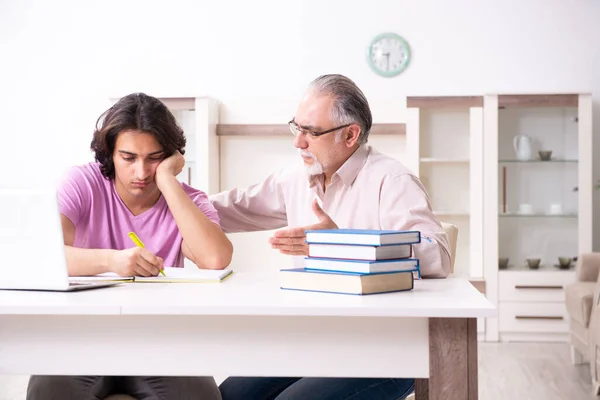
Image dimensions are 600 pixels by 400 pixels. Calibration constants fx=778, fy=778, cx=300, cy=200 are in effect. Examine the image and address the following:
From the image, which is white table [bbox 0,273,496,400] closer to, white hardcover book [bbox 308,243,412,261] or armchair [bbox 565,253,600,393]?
white hardcover book [bbox 308,243,412,261]

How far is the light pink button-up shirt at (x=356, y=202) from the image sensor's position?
2.00m

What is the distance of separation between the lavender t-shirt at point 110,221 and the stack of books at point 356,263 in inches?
29.1

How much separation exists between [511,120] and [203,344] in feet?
13.1

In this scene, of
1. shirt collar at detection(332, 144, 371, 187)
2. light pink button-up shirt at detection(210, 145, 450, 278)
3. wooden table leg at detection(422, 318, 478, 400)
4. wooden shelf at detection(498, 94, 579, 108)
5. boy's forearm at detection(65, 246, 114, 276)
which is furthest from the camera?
wooden shelf at detection(498, 94, 579, 108)

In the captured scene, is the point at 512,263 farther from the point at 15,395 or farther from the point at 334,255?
the point at 334,255

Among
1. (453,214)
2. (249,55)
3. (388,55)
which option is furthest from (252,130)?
A: (453,214)

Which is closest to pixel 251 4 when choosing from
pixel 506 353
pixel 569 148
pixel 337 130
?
pixel 569 148

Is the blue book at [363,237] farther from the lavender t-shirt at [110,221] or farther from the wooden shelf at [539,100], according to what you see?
the wooden shelf at [539,100]

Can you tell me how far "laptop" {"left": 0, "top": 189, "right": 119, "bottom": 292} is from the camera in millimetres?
1518

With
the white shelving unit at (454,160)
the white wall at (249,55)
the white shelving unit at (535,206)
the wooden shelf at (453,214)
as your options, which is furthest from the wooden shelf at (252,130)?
the white shelving unit at (535,206)

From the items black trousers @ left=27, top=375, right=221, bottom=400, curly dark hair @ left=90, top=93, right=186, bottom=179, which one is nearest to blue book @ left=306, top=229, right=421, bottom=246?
black trousers @ left=27, top=375, right=221, bottom=400

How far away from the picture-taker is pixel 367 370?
1.39 m

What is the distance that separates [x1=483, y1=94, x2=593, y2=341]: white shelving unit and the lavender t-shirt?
3118 millimetres

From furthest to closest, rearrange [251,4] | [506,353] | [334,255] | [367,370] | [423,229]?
[251,4]
[506,353]
[423,229]
[334,255]
[367,370]
